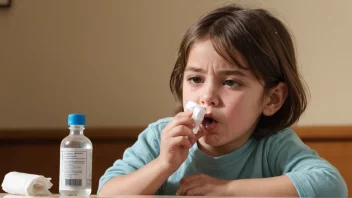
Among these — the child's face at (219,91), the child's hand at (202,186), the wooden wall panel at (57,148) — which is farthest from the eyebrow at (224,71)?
the wooden wall panel at (57,148)

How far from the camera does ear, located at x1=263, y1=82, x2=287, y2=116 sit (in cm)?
133

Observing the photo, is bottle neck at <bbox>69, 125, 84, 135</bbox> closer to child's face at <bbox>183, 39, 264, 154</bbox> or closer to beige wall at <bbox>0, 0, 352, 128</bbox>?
child's face at <bbox>183, 39, 264, 154</bbox>

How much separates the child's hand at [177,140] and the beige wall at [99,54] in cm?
85

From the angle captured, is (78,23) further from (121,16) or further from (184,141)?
(184,141)

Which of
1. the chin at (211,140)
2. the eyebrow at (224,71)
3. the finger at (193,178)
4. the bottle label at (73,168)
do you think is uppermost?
the eyebrow at (224,71)

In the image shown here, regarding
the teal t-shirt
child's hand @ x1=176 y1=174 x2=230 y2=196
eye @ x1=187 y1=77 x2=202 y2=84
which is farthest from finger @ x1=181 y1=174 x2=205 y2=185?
eye @ x1=187 y1=77 x2=202 y2=84

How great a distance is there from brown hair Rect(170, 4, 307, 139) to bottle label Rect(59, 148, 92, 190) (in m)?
0.37

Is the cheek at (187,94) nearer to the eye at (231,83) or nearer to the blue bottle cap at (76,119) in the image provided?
the eye at (231,83)

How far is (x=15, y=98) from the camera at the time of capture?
205 centimetres

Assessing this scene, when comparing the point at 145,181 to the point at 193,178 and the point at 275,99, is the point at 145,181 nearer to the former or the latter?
the point at 193,178

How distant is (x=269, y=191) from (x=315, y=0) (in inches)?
40.1

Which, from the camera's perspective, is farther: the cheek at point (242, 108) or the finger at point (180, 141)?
the cheek at point (242, 108)

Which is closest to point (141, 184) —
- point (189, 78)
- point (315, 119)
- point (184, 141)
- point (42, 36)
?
point (184, 141)

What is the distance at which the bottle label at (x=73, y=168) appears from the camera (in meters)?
1.07
